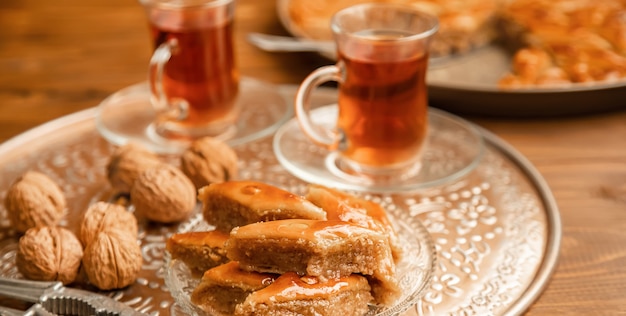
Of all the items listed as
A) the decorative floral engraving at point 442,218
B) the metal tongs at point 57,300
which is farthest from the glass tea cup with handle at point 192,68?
the metal tongs at point 57,300

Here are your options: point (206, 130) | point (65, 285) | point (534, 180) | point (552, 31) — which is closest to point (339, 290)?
point (65, 285)

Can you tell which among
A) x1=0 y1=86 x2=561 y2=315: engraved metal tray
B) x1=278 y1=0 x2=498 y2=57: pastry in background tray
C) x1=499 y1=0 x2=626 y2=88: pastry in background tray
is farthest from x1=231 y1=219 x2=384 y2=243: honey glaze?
x1=278 y1=0 x2=498 y2=57: pastry in background tray

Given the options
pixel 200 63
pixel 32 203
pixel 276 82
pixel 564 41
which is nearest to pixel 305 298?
pixel 32 203

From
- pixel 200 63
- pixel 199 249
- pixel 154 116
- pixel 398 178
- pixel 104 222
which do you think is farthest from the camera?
pixel 154 116

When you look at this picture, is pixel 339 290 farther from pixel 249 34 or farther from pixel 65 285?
pixel 249 34

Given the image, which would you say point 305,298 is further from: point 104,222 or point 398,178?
point 398,178
